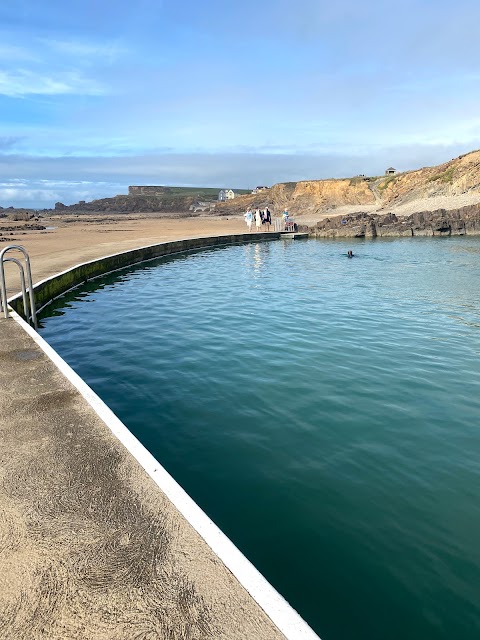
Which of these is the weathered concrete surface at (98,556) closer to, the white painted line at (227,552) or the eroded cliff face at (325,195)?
the white painted line at (227,552)

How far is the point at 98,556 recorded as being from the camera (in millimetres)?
2857

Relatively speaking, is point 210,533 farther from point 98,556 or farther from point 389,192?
point 389,192

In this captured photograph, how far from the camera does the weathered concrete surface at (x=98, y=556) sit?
236 centimetres

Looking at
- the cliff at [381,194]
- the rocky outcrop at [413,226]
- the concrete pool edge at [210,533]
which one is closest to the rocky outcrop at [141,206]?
the cliff at [381,194]

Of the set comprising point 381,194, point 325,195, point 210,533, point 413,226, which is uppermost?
point 325,195

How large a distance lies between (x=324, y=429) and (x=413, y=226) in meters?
40.6

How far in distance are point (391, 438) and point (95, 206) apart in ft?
638

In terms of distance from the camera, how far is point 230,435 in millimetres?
6172

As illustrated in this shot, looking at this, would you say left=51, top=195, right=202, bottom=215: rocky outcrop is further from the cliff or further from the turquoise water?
the turquoise water

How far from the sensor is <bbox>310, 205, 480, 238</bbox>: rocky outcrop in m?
42.4

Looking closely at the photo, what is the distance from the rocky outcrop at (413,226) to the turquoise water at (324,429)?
29105mm

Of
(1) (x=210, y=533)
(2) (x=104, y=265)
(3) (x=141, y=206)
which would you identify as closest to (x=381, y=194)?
(2) (x=104, y=265)

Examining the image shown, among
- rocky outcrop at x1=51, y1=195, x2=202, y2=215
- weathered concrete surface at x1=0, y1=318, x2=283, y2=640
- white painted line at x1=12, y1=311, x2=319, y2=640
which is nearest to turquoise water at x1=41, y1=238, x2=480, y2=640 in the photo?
white painted line at x1=12, y1=311, x2=319, y2=640

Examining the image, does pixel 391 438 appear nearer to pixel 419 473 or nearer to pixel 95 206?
pixel 419 473
